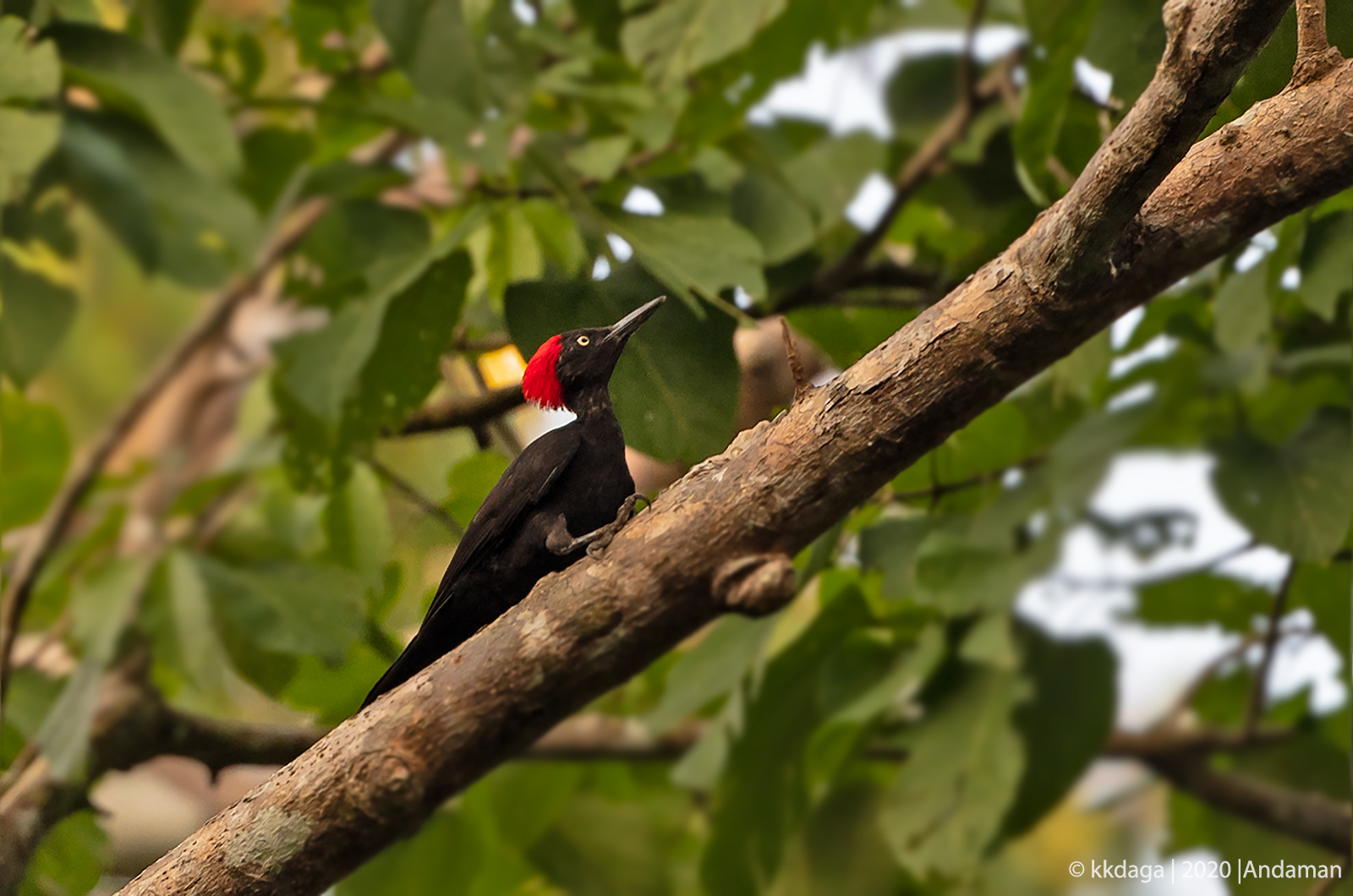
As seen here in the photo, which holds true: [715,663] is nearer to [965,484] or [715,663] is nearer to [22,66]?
[965,484]

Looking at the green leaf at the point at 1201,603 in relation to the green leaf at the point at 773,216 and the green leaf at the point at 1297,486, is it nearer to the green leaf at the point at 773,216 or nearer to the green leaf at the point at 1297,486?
the green leaf at the point at 1297,486

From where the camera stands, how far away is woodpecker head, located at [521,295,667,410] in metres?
1.09

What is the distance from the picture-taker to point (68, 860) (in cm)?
112

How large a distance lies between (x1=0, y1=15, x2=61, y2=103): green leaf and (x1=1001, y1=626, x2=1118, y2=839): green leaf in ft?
6.48

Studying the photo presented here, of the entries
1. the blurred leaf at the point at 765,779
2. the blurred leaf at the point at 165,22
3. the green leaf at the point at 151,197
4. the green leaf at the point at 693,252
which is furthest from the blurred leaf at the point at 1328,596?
the blurred leaf at the point at 165,22

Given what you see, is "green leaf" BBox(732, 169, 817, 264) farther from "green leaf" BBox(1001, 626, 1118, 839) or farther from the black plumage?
the black plumage

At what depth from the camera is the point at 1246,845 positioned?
2.35 meters

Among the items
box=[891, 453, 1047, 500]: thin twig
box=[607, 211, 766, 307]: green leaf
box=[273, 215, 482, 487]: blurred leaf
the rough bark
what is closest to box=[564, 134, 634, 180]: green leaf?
box=[273, 215, 482, 487]: blurred leaf

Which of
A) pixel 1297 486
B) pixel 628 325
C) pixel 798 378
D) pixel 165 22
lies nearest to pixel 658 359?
pixel 628 325

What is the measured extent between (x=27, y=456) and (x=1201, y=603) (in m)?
2.35

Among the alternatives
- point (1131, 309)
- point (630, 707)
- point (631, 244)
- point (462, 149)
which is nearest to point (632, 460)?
point (631, 244)

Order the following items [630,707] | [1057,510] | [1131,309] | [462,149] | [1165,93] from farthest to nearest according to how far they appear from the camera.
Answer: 1. [630,707]
2. [1057,510]
3. [462,149]
4. [1131,309]
5. [1165,93]

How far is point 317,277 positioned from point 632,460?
1606 mm

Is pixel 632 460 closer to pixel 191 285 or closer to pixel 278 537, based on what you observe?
pixel 278 537
